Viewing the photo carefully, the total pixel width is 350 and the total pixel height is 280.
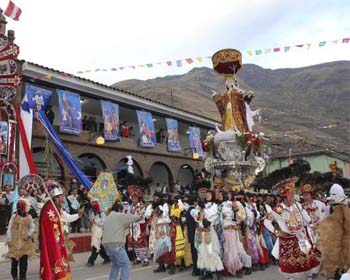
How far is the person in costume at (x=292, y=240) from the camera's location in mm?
7117

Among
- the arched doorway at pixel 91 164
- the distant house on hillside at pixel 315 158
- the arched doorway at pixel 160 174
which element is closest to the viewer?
the arched doorway at pixel 91 164

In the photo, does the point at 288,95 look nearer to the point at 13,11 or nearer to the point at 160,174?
the point at 160,174

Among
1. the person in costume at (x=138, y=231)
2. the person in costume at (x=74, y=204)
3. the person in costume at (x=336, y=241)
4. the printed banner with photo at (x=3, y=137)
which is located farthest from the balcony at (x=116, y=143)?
the person in costume at (x=336, y=241)

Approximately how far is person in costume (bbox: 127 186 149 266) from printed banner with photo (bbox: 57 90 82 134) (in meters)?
7.95

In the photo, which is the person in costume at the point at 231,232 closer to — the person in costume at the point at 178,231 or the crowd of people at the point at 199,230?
the crowd of people at the point at 199,230

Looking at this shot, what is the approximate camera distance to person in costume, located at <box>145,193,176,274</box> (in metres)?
10.4

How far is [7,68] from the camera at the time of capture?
15.2 meters

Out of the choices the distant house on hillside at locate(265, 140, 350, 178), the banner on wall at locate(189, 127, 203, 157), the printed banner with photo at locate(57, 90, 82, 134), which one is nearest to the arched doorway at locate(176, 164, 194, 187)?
the banner on wall at locate(189, 127, 203, 157)

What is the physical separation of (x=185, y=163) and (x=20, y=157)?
1327cm

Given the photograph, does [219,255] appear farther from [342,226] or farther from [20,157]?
[20,157]

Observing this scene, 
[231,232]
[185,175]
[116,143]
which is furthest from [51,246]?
[185,175]

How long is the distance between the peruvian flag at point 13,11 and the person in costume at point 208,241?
682cm

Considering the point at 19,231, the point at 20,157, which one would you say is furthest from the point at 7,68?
the point at 19,231

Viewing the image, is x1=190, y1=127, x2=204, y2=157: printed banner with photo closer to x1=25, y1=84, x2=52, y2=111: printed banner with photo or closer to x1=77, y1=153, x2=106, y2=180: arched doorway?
x1=77, y1=153, x2=106, y2=180: arched doorway
